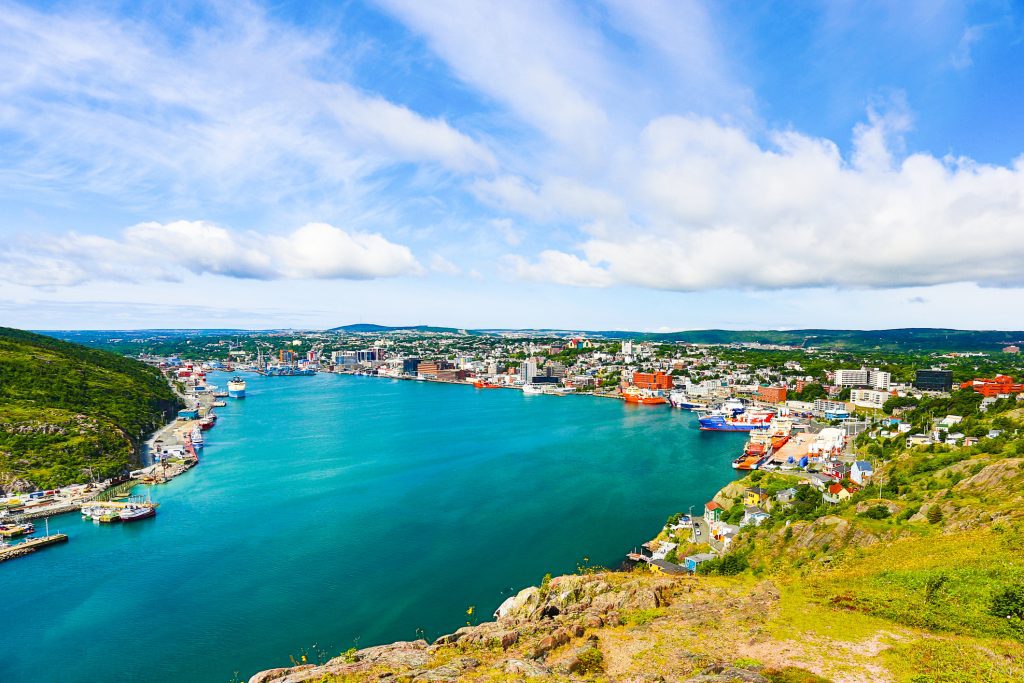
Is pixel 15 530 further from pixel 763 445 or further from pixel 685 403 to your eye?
pixel 685 403

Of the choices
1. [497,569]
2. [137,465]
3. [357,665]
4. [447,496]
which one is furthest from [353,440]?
[357,665]

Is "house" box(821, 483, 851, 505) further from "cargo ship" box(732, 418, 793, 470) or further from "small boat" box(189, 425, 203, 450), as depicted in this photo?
"small boat" box(189, 425, 203, 450)

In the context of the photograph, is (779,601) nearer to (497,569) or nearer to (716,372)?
(497,569)

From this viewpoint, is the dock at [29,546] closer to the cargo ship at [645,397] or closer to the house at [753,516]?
the house at [753,516]

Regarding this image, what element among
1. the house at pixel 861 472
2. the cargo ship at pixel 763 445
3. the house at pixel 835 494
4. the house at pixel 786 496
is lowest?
the cargo ship at pixel 763 445

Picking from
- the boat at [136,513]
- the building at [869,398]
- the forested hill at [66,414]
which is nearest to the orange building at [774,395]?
the building at [869,398]

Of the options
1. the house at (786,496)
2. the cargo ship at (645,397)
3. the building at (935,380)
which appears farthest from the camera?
the cargo ship at (645,397)

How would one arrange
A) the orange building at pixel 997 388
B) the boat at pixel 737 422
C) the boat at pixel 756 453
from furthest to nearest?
the boat at pixel 737 422 → the orange building at pixel 997 388 → the boat at pixel 756 453

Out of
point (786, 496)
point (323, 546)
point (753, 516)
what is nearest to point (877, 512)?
point (753, 516)

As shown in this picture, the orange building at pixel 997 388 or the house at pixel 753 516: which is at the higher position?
the orange building at pixel 997 388
